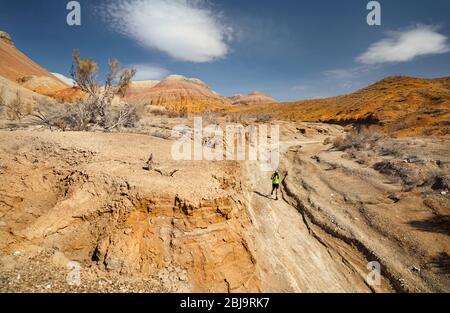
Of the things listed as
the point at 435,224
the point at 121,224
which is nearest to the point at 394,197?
the point at 435,224

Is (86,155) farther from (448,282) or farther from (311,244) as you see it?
(448,282)

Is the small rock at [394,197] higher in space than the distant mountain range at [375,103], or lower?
lower

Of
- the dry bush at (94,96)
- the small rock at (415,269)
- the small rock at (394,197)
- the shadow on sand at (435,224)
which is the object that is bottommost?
the small rock at (415,269)

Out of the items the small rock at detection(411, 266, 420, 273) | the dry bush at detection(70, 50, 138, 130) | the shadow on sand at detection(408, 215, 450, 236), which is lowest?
the small rock at detection(411, 266, 420, 273)

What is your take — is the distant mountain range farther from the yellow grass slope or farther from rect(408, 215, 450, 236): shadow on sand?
rect(408, 215, 450, 236): shadow on sand

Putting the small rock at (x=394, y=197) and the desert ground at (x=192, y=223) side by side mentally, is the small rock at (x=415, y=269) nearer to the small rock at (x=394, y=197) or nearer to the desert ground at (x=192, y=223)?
the desert ground at (x=192, y=223)

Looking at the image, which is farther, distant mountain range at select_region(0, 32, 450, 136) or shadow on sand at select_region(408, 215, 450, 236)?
distant mountain range at select_region(0, 32, 450, 136)

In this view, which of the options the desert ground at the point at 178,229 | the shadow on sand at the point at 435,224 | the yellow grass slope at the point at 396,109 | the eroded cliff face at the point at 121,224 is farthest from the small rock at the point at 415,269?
the yellow grass slope at the point at 396,109

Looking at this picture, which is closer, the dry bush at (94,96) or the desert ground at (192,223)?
the desert ground at (192,223)

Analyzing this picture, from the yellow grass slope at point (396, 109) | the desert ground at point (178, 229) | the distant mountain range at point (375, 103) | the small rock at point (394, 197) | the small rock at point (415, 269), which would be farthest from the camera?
the distant mountain range at point (375, 103)

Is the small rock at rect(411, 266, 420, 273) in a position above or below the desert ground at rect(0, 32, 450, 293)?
below

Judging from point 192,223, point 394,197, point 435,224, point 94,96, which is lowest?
point 435,224

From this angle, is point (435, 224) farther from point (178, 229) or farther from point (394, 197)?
point (178, 229)

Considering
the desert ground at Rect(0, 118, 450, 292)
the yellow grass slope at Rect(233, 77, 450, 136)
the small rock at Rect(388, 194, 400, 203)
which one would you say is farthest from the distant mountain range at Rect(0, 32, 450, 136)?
the small rock at Rect(388, 194, 400, 203)
